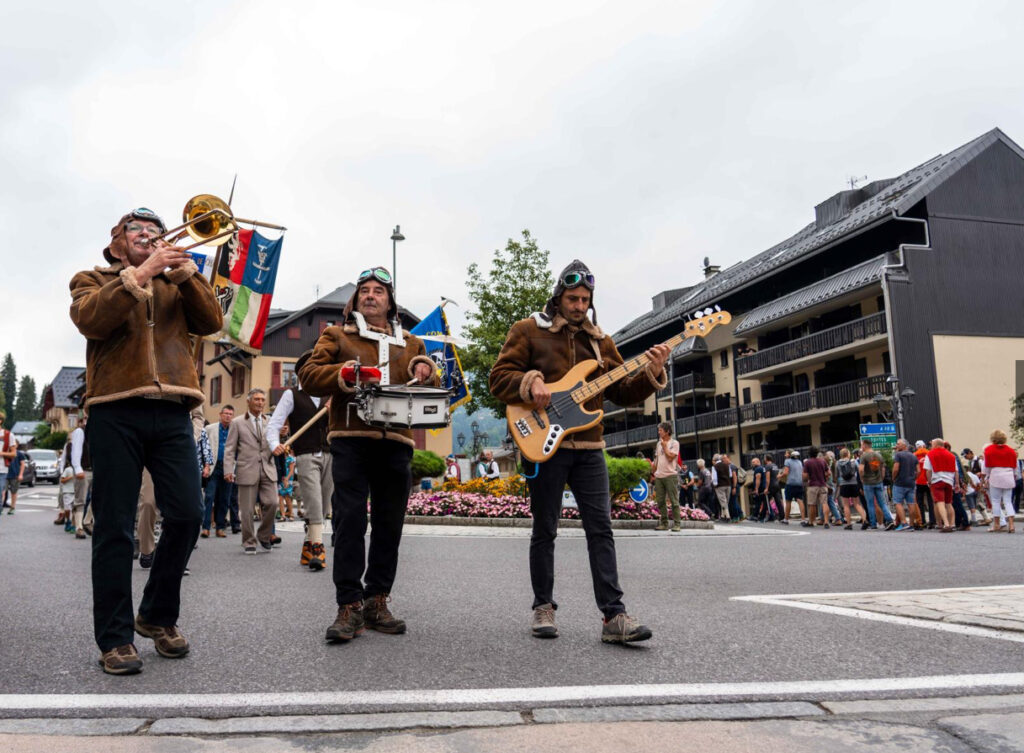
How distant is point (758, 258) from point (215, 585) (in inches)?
2056

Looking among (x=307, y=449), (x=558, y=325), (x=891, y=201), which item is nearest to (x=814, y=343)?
(x=891, y=201)

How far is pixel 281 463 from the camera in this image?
A: 1249cm

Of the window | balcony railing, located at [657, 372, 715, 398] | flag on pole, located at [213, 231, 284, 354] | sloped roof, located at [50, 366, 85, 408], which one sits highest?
sloped roof, located at [50, 366, 85, 408]

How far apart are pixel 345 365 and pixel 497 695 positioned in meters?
2.02

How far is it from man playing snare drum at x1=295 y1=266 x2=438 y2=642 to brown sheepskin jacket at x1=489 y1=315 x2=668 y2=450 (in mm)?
438

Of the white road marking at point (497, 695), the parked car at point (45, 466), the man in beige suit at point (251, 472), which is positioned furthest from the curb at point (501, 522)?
the parked car at point (45, 466)

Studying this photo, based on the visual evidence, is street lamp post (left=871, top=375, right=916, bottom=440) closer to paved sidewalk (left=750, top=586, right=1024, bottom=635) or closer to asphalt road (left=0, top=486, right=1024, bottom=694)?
asphalt road (left=0, top=486, right=1024, bottom=694)

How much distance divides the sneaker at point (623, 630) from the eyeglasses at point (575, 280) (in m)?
1.80

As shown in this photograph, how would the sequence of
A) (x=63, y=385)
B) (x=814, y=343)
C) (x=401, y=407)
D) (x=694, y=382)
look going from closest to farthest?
(x=401, y=407) → (x=814, y=343) → (x=694, y=382) → (x=63, y=385)

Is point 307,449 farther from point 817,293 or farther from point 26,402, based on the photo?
point 26,402

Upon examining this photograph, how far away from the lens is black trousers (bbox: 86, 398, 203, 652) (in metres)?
3.83

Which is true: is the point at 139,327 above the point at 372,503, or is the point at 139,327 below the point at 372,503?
above

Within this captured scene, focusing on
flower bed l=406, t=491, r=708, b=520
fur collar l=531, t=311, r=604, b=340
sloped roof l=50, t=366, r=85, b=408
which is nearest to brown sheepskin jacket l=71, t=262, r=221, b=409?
fur collar l=531, t=311, r=604, b=340

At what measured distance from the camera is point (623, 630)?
4.23m
